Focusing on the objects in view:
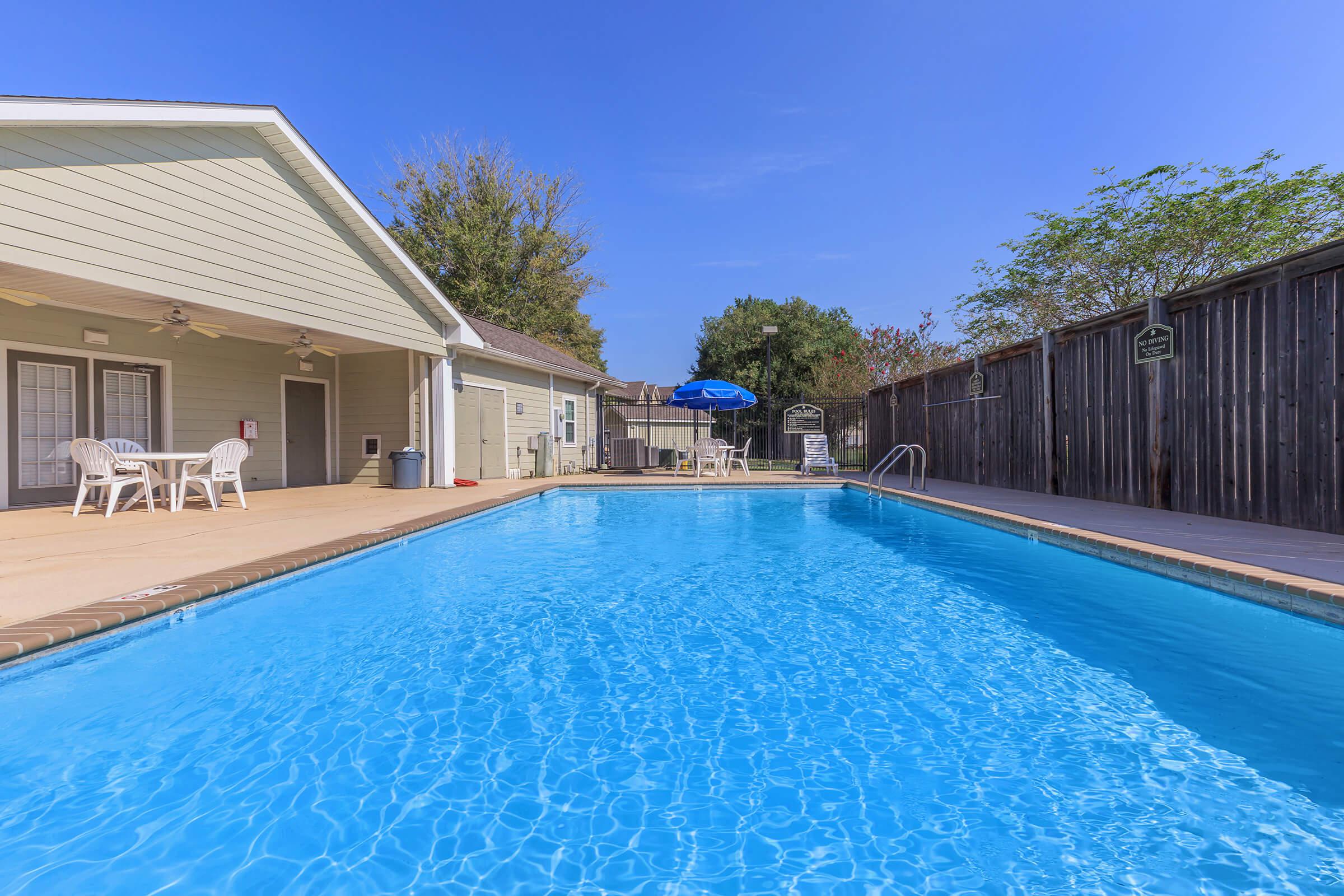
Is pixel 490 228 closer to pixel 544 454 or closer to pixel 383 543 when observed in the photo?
pixel 544 454

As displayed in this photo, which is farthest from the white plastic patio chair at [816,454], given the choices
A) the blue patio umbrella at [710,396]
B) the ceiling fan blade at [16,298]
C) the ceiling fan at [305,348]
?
the ceiling fan blade at [16,298]

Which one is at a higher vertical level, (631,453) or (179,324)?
(179,324)

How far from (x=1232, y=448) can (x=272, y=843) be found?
7265 mm

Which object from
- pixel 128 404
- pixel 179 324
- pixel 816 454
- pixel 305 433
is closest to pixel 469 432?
pixel 305 433

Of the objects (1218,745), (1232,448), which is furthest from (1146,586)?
(1232,448)

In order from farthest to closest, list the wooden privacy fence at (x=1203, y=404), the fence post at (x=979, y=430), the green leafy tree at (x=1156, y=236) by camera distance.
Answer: the green leafy tree at (x=1156, y=236) → the fence post at (x=979, y=430) → the wooden privacy fence at (x=1203, y=404)

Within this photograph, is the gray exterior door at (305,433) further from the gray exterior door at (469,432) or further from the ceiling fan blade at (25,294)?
the ceiling fan blade at (25,294)

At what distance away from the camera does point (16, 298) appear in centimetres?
643

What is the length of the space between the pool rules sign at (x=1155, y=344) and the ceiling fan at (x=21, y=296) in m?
11.7

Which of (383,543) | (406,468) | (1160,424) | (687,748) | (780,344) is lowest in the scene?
(687,748)

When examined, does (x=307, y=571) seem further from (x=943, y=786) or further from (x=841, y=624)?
(x=943, y=786)

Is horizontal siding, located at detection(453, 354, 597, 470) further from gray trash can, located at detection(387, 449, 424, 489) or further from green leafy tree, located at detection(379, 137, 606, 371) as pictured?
green leafy tree, located at detection(379, 137, 606, 371)

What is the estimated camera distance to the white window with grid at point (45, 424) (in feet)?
23.1

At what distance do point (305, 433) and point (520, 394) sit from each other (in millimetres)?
4086
